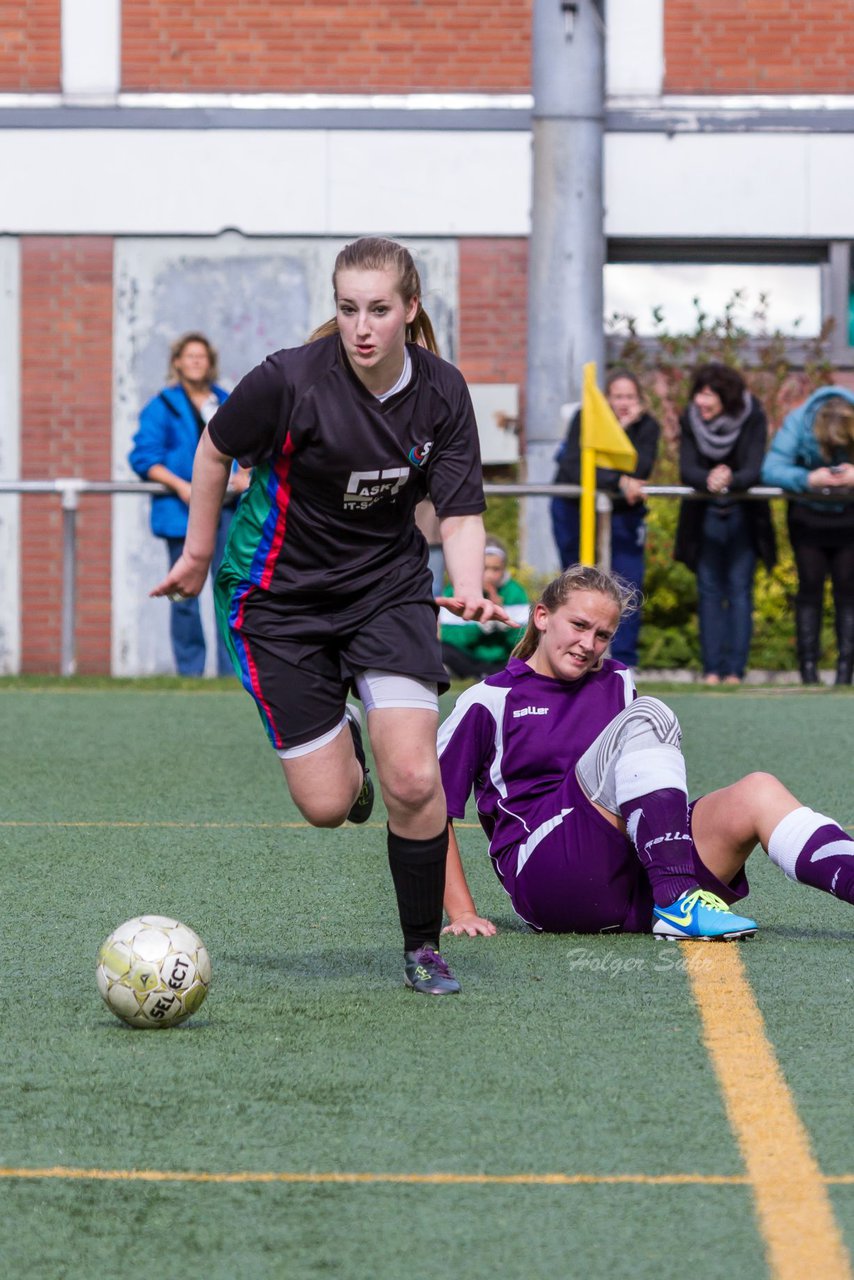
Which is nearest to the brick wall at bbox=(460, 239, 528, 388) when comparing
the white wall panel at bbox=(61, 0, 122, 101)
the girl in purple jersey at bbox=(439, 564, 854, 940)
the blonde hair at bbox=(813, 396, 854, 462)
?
the white wall panel at bbox=(61, 0, 122, 101)

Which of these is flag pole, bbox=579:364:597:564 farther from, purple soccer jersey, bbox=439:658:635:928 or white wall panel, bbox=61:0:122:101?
purple soccer jersey, bbox=439:658:635:928

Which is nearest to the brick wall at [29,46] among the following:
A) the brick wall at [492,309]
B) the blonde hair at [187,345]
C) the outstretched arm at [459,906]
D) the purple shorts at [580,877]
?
the brick wall at [492,309]

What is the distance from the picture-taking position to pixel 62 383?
52.5 ft

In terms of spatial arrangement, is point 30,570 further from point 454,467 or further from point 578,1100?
point 578,1100

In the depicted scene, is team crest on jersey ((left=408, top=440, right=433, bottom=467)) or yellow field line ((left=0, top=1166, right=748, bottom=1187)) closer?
yellow field line ((left=0, top=1166, right=748, bottom=1187))

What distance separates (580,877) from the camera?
4980 millimetres

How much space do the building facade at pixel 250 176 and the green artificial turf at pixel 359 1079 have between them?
9627 mm

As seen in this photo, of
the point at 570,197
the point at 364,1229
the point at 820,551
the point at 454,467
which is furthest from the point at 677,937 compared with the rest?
the point at 570,197

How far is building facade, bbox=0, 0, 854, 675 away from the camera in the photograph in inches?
623

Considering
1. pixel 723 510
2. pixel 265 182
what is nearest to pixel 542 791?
pixel 723 510

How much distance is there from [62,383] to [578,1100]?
13.1 meters

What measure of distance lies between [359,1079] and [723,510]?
28.2ft

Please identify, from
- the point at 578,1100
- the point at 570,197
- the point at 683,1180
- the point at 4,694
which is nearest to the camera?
the point at 683,1180

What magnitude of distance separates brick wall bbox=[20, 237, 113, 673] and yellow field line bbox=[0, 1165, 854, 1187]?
42.4 feet
